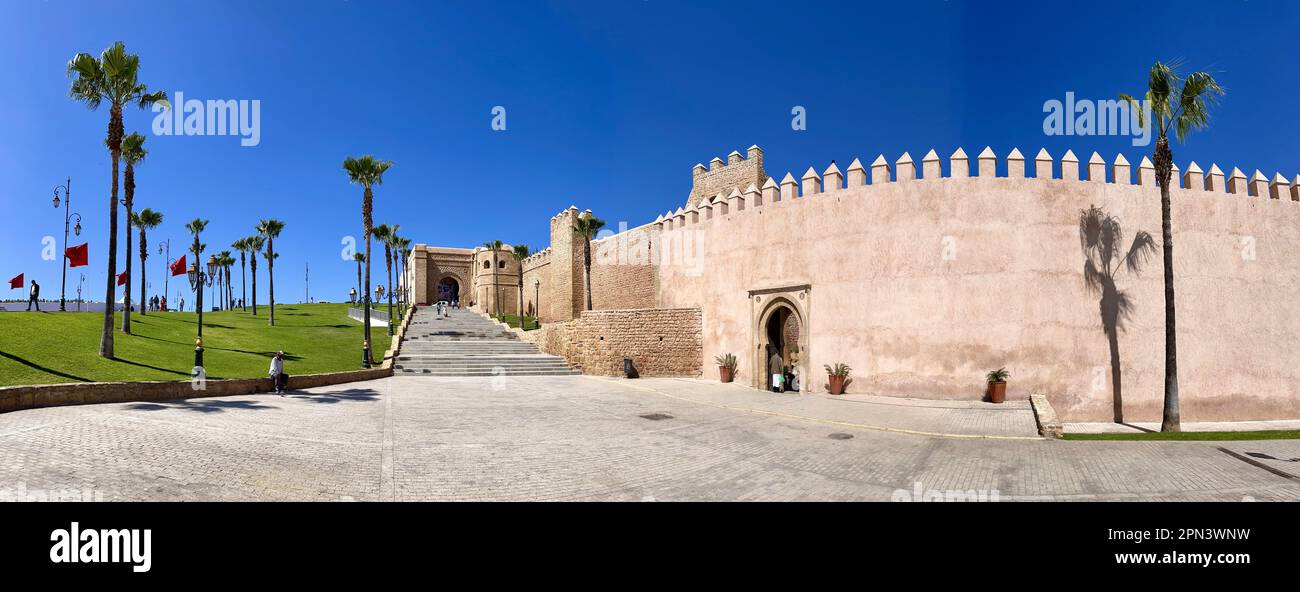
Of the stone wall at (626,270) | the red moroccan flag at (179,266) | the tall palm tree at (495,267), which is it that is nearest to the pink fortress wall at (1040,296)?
the stone wall at (626,270)

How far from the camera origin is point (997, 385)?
14.9m

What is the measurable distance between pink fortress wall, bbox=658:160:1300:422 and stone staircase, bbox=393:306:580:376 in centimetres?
1290

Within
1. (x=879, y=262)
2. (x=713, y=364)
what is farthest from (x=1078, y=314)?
(x=713, y=364)

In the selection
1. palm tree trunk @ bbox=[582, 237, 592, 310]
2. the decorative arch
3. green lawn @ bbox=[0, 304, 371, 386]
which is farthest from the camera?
palm tree trunk @ bbox=[582, 237, 592, 310]

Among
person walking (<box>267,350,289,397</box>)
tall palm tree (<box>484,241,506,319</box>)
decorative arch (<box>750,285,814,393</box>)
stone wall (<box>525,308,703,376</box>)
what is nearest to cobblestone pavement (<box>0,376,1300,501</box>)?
person walking (<box>267,350,289,397</box>)

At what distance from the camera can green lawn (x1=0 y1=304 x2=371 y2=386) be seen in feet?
45.5

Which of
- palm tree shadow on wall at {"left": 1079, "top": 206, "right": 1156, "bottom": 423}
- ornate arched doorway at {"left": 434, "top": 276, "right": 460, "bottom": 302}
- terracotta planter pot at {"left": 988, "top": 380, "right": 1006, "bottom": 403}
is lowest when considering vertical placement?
terracotta planter pot at {"left": 988, "top": 380, "right": 1006, "bottom": 403}

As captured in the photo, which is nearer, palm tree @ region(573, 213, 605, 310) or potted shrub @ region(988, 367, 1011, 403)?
Answer: potted shrub @ region(988, 367, 1011, 403)

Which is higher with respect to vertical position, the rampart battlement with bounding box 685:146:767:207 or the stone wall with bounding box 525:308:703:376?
the rampart battlement with bounding box 685:146:767:207

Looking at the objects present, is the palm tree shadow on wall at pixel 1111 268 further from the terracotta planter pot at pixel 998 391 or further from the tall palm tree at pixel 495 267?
the tall palm tree at pixel 495 267

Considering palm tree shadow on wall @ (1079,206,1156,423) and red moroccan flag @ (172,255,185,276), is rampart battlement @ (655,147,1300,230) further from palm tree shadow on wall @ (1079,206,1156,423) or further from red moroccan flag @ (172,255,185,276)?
red moroccan flag @ (172,255,185,276)

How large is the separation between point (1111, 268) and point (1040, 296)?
253cm

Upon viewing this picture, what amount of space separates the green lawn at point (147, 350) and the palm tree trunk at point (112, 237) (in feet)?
1.52

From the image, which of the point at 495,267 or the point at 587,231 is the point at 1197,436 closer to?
the point at 587,231
